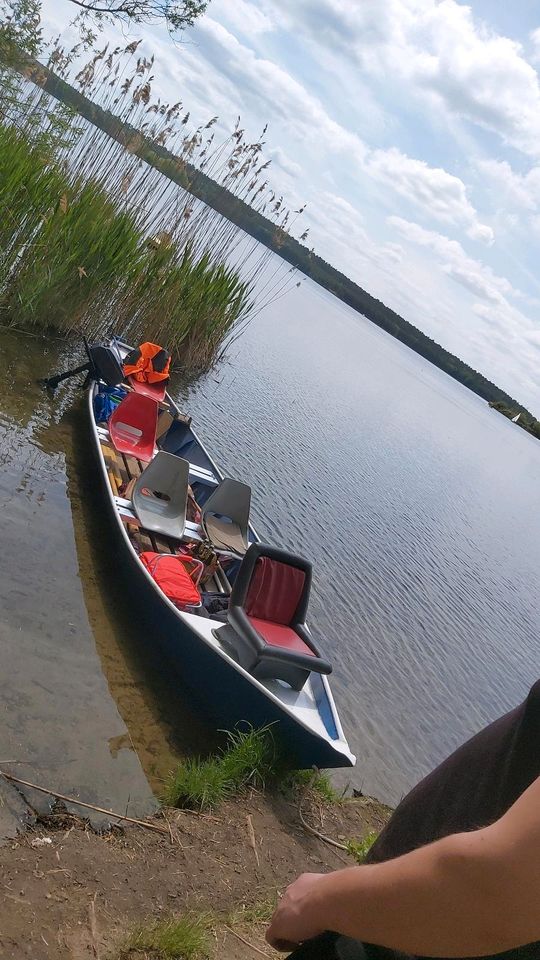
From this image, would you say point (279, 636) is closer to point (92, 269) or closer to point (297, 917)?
point (297, 917)

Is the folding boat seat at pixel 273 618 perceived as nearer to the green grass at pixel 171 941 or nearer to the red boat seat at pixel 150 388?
the green grass at pixel 171 941

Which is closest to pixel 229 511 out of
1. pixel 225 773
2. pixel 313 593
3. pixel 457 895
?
pixel 313 593

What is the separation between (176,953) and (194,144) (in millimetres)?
12270

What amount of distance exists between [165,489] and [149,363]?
16.1 feet

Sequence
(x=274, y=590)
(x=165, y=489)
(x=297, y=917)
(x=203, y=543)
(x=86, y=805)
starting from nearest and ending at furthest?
(x=297, y=917), (x=86, y=805), (x=274, y=590), (x=203, y=543), (x=165, y=489)

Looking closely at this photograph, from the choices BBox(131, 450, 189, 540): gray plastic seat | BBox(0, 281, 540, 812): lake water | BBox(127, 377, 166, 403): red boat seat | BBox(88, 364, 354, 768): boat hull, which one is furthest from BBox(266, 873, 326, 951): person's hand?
BBox(127, 377, 166, 403): red boat seat

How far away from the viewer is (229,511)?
26.8 feet

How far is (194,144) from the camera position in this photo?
503 inches

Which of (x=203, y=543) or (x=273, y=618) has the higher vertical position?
(x=273, y=618)

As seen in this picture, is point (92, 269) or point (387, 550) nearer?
point (92, 269)

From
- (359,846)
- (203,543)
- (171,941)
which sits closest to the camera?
(171,941)

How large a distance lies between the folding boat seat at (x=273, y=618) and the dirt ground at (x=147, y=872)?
99cm

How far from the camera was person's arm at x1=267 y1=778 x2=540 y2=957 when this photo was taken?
1063mm

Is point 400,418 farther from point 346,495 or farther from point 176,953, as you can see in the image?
point 176,953
